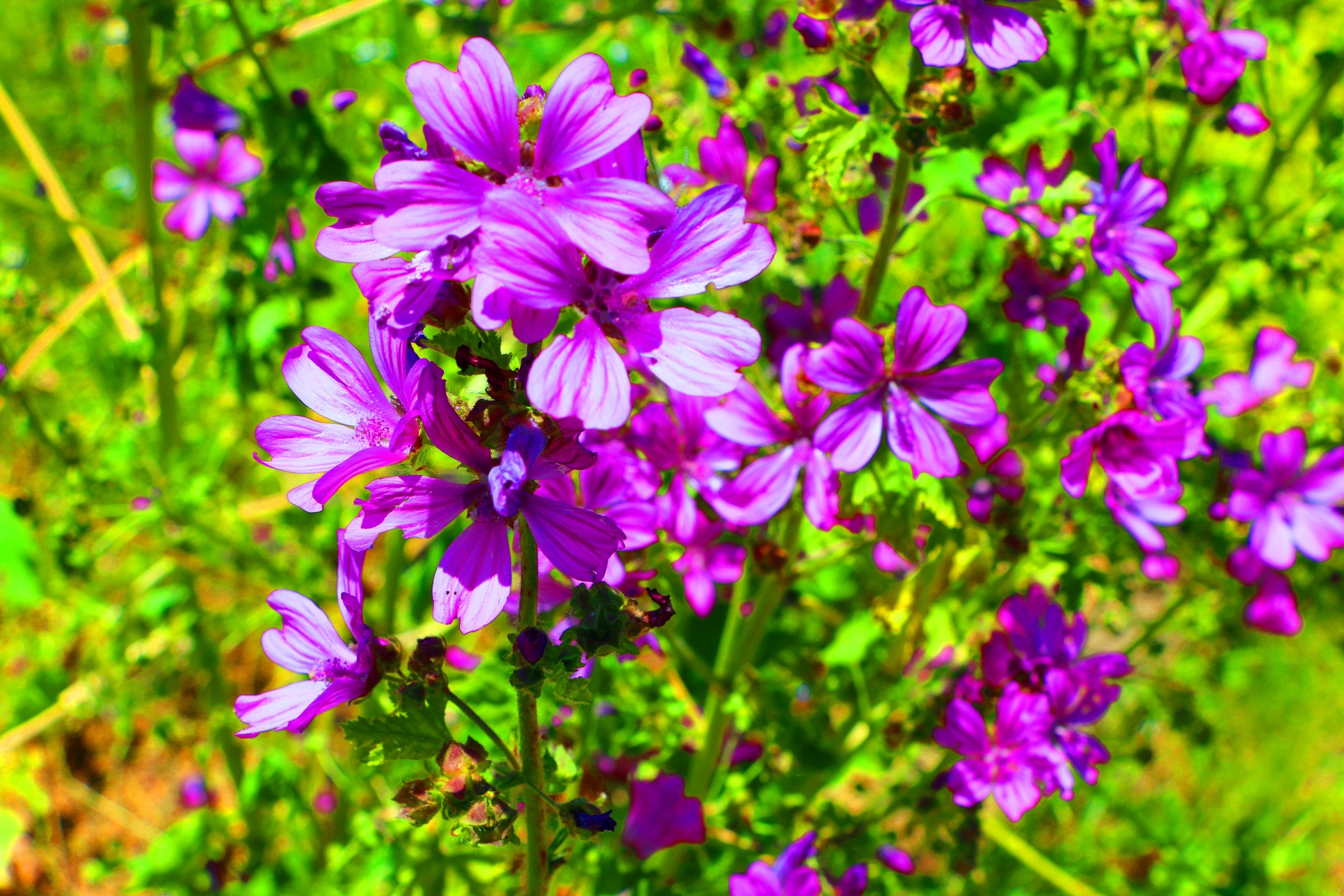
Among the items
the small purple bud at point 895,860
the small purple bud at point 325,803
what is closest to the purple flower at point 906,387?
the small purple bud at point 895,860

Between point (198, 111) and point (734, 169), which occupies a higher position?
point (198, 111)

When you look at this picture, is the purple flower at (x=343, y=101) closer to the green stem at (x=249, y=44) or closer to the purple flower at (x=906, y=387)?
the green stem at (x=249, y=44)

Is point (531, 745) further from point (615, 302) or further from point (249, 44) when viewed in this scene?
point (249, 44)

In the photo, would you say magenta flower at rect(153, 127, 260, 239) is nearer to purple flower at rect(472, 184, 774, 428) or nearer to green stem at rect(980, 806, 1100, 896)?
purple flower at rect(472, 184, 774, 428)

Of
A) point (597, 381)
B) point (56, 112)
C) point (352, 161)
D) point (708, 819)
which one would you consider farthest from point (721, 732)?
point (56, 112)

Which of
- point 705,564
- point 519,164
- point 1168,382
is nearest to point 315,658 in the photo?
point 519,164
